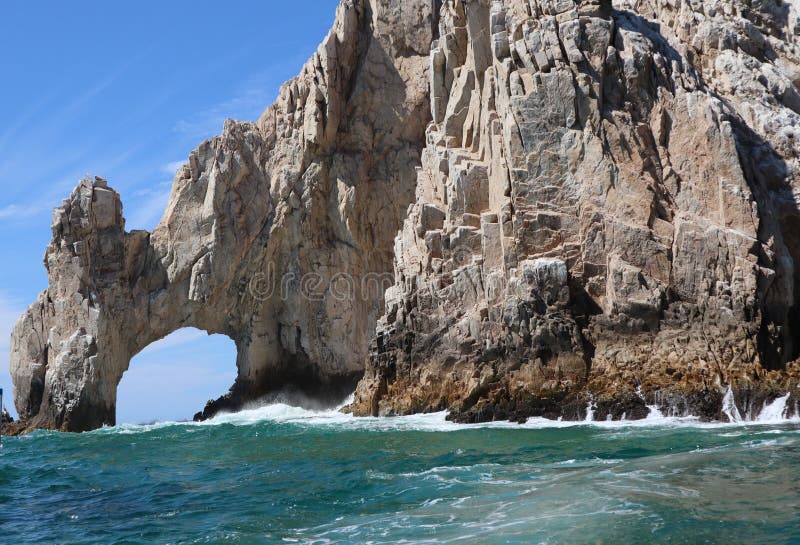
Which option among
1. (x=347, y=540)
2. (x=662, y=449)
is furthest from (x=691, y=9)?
(x=347, y=540)

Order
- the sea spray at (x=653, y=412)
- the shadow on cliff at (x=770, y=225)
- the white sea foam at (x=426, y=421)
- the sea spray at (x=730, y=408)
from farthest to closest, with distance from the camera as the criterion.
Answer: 1. the shadow on cliff at (x=770, y=225)
2. the sea spray at (x=653, y=412)
3. the sea spray at (x=730, y=408)
4. the white sea foam at (x=426, y=421)

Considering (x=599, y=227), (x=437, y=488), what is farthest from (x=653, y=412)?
(x=437, y=488)

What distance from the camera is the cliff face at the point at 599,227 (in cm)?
2452

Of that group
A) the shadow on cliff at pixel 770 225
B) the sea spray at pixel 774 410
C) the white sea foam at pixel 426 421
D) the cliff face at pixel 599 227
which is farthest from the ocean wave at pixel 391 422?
the shadow on cliff at pixel 770 225

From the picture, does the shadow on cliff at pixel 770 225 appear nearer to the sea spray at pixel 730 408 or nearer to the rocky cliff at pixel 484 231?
the rocky cliff at pixel 484 231

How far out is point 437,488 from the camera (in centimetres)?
1517

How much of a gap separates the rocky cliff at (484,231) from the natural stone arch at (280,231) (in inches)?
4.0

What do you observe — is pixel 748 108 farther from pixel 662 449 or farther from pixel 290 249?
pixel 290 249

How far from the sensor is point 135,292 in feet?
127

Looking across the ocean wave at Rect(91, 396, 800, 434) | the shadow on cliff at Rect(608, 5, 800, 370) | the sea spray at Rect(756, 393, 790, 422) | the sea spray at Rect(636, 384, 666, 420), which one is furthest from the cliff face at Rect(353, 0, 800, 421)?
the ocean wave at Rect(91, 396, 800, 434)

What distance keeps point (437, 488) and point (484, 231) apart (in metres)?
14.4

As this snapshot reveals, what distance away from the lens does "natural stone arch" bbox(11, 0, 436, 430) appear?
125 ft

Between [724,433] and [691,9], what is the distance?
19.3m

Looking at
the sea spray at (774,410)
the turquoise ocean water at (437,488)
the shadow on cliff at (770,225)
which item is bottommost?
the turquoise ocean water at (437,488)
